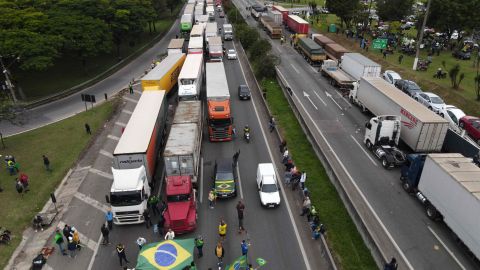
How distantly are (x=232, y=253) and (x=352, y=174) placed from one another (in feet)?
41.4

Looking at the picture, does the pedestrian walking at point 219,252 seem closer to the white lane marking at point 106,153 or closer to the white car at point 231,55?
the white lane marking at point 106,153

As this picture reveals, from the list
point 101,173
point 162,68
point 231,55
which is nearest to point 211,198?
point 101,173

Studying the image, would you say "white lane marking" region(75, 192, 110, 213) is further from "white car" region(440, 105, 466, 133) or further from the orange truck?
"white car" region(440, 105, 466, 133)

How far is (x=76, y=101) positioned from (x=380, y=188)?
40341 millimetres

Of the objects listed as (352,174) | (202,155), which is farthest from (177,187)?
(352,174)

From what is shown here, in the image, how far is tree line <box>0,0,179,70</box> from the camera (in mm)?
43688

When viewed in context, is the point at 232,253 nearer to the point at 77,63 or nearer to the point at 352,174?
the point at 352,174

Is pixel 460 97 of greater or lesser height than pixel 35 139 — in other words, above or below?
above

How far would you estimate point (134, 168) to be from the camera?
23.7 m

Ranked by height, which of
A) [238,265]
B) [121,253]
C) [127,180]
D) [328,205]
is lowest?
[328,205]

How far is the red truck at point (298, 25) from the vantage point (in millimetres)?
74875

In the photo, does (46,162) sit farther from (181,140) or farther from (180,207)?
(180,207)

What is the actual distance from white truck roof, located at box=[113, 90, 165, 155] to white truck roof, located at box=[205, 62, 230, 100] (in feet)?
16.5

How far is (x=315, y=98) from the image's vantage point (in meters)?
43.7
